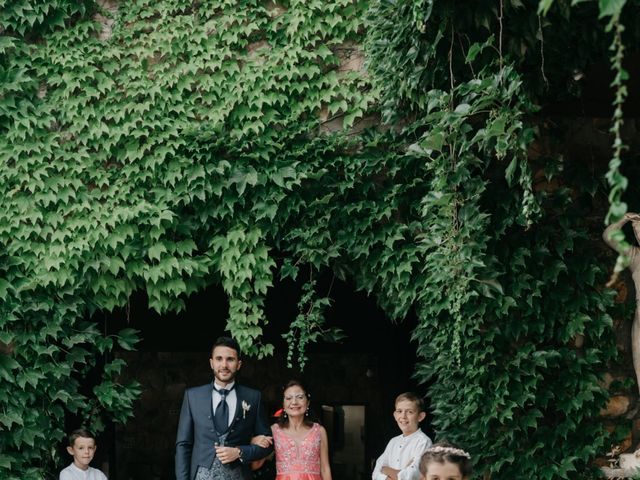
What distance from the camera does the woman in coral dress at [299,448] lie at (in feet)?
19.1

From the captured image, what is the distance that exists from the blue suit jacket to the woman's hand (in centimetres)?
3

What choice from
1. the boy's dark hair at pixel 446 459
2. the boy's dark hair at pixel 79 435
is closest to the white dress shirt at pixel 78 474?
the boy's dark hair at pixel 79 435

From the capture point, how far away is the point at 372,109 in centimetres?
620

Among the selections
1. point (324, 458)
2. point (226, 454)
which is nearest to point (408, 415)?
point (324, 458)

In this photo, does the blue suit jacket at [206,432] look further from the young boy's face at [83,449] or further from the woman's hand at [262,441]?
the young boy's face at [83,449]

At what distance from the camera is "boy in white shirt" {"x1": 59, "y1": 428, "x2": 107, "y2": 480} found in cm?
588

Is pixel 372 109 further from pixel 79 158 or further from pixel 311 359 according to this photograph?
pixel 311 359

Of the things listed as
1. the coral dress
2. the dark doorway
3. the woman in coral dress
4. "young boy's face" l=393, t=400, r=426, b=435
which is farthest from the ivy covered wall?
the dark doorway

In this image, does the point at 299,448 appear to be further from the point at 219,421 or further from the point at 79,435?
the point at 79,435

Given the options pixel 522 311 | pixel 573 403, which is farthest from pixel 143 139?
pixel 573 403

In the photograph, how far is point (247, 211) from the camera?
6227 millimetres

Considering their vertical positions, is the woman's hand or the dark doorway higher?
the dark doorway

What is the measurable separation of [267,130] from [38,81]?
1.66 meters

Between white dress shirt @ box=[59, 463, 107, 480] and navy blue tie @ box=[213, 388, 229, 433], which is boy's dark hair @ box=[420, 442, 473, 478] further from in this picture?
white dress shirt @ box=[59, 463, 107, 480]
